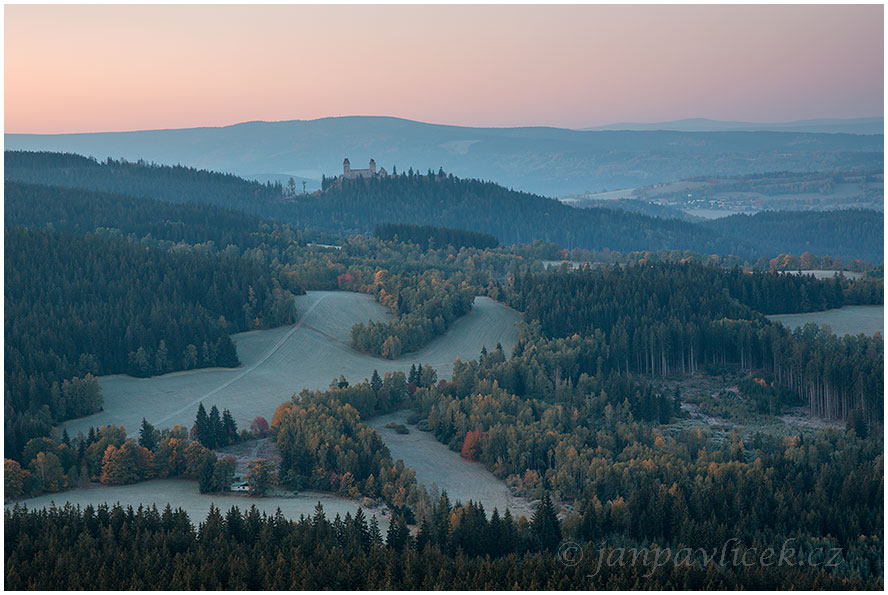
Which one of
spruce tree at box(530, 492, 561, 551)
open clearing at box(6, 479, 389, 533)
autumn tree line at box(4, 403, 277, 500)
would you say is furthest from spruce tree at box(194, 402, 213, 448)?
spruce tree at box(530, 492, 561, 551)

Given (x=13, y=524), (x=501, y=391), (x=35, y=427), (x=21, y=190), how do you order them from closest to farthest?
(x=13, y=524), (x=35, y=427), (x=501, y=391), (x=21, y=190)

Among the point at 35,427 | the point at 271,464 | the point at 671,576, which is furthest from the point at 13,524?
the point at 671,576

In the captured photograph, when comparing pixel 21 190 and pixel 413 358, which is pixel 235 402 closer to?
pixel 413 358

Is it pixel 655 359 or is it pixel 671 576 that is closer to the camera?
pixel 671 576

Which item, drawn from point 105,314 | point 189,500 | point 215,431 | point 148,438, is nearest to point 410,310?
point 105,314

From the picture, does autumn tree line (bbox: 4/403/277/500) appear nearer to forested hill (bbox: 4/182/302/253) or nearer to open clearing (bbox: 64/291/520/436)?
open clearing (bbox: 64/291/520/436)

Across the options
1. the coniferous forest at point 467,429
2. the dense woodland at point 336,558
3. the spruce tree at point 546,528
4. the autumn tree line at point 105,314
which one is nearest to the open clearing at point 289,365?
the coniferous forest at point 467,429

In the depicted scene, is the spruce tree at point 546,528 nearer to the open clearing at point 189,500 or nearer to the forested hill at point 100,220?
the open clearing at point 189,500
